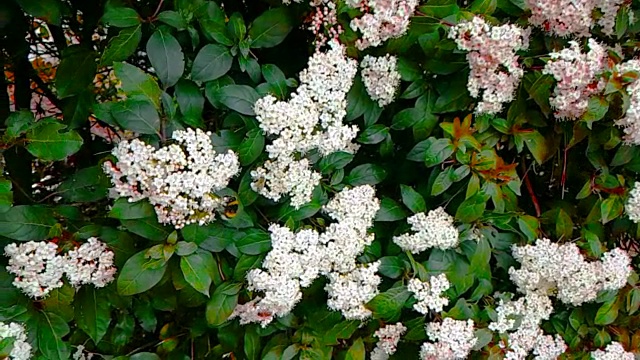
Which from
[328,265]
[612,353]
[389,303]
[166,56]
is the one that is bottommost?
[612,353]

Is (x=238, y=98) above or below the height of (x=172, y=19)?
below

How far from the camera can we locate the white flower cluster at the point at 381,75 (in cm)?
150

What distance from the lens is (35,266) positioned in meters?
1.29

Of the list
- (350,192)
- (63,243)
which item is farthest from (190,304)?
(350,192)

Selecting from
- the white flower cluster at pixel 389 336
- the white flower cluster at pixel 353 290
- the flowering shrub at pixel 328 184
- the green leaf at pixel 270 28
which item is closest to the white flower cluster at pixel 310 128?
the flowering shrub at pixel 328 184

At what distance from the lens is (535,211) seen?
5.91 feet

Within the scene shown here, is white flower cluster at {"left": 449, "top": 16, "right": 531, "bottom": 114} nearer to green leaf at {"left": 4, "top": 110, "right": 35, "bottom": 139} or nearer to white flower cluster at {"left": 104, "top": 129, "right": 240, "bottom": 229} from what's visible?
white flower cluster at {"left": 104, "top": 129, "right": 240, "bottom": 229}

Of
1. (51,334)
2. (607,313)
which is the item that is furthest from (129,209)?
(607,313)

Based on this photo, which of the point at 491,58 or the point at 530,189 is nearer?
the point at 491,58

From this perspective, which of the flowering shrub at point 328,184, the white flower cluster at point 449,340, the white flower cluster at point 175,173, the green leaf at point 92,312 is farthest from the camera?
the white flower cluster at point 449,340

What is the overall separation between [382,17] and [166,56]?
1.55 feet

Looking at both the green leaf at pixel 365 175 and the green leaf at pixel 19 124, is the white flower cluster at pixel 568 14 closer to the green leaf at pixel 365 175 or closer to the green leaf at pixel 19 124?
the green leaf at pixel 365 175

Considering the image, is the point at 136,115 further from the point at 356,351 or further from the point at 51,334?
the point at 356,351

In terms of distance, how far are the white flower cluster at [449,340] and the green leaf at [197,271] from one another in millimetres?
560
